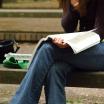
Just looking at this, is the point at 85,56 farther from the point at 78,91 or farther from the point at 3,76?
the point at 78,91

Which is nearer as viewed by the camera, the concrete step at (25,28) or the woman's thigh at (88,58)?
the woman's thigh at (88,58)

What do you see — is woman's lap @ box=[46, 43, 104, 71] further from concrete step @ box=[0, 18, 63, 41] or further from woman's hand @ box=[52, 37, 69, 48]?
concrete step @ box=[0, 18, 63, 41]

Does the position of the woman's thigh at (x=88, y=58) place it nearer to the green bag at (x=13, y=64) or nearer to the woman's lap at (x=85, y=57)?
the woman's lap at (x=85, y=57)

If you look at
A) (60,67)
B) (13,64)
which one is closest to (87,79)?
(60,67)

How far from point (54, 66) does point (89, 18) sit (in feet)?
1.77

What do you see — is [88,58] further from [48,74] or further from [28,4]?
[28,4]

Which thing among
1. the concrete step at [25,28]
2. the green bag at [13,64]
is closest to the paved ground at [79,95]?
the green bag at [13,64]

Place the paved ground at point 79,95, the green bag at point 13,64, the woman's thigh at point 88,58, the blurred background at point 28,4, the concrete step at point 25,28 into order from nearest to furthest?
the woman's thigh at point 88,58
the green bag at point 13,64
the paved ground at point 79,95
the concrete step at point 25,28
the blurred background at point 28,4

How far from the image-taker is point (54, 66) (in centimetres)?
341

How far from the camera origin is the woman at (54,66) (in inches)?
133


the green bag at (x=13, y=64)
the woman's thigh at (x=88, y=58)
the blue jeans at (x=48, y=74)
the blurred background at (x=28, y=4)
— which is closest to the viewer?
the blue jeans at (x=48, y=74)

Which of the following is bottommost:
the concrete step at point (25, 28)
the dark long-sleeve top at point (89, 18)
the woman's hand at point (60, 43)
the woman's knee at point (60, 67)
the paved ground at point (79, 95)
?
the paved ground at point (79, 95)

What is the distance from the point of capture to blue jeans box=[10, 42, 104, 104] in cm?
337

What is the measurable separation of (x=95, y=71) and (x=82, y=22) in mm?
415
